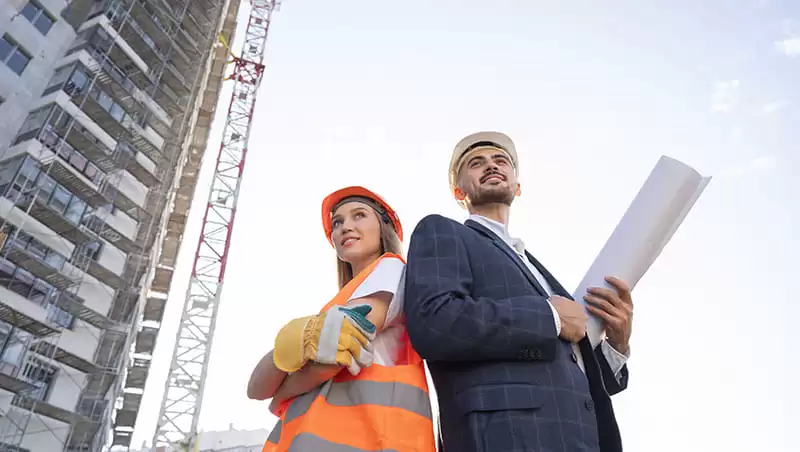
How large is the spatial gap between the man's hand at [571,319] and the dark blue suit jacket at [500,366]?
6 centimetres

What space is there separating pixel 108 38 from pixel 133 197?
6597 mm

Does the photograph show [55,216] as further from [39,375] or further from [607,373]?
[607,373]

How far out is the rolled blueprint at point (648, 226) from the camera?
2.76m

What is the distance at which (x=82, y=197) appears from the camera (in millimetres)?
23172

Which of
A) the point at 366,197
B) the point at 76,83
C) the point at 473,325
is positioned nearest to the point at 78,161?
the point at 76,83

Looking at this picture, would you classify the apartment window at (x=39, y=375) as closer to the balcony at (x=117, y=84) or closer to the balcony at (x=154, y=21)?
the balcony at (x=117, y=84)

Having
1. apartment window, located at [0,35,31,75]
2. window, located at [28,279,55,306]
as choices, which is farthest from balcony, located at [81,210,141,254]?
apartment window, located at [0,35,31,75]

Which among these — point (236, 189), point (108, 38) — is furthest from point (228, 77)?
point (108, 38)

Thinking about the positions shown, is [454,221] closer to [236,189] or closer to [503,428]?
[503,428]

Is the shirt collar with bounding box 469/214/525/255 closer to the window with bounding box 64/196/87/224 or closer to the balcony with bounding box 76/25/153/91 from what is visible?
the window with bounding box 64/196/87/224

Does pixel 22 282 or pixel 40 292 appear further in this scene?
pixel 40 292

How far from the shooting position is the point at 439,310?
245 centimetres

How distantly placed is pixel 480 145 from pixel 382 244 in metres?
0.79

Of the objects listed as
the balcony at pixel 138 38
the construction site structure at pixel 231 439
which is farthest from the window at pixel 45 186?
the construction site structure at pixel 231 439
